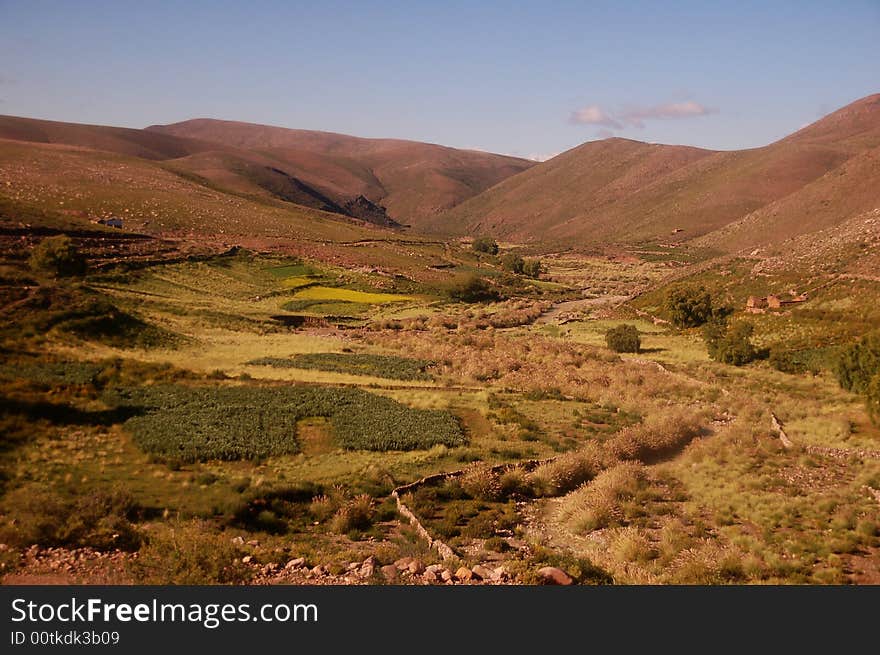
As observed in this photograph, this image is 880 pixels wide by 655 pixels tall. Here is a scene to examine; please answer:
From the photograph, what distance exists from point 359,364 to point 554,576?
24.7 meters

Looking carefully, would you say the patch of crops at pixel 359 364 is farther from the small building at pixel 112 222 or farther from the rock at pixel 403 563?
the small building at pixel 112 222

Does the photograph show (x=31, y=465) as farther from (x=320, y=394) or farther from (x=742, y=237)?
(x=742, y=237)

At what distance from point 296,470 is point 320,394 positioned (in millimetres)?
8423

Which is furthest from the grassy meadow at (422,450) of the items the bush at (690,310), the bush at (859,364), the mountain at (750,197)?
the mountain at (750,197)

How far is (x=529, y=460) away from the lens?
68.5 feet

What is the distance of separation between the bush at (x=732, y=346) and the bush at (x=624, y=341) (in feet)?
15.6

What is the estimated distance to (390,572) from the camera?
40.2 feet

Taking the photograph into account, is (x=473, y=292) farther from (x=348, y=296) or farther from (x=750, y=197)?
(x=750, y=197)

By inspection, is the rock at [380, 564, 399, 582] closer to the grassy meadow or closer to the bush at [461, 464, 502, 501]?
the grassy meadow

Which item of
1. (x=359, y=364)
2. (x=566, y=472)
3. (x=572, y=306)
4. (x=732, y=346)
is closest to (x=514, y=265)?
(x=572, y=306)

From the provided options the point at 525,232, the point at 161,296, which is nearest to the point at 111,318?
the point at 161,296

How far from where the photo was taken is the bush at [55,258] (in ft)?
149

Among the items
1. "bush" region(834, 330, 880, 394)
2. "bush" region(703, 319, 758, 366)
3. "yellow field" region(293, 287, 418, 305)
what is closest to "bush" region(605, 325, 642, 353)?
"bush" region(703, 319, 758, 366)

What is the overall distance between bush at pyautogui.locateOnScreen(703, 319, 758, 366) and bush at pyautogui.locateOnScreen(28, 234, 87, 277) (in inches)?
1862
